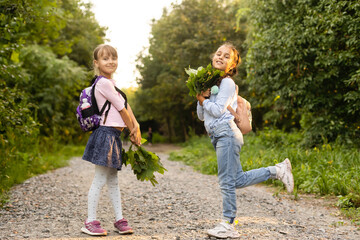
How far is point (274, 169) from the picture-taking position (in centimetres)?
352

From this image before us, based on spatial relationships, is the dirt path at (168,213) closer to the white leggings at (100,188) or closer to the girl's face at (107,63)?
the white leggings at (100,188)

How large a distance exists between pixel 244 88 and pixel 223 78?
46.2 ft

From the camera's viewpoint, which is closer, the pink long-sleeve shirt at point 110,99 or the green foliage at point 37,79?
the pink long-sleeve shirt at point 110,99

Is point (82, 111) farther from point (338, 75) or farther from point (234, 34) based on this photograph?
point (234, 34)

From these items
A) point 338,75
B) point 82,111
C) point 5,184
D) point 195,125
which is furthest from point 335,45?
point 195,125

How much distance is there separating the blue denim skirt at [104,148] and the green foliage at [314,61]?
16.8 ft

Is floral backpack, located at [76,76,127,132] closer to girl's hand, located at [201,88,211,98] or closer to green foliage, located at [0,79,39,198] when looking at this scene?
girl's hand, located at [201,88,211,98]

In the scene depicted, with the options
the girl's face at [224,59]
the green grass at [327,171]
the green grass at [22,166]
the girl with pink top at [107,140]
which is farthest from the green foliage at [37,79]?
the green grass at [327,171]

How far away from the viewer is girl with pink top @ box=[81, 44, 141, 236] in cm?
333

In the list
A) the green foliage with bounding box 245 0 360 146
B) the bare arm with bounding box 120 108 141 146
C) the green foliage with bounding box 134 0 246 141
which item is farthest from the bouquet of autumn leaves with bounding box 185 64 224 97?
the green foliage with bounding box 134 0 246 141

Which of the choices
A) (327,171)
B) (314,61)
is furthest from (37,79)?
(327,171)

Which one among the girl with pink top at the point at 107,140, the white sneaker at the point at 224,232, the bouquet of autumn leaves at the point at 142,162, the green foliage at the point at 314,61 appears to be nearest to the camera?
the white sneaker at the point at 224,232

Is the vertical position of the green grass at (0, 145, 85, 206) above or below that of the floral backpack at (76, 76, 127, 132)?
below

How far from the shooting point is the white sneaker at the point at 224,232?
10.6 feet
